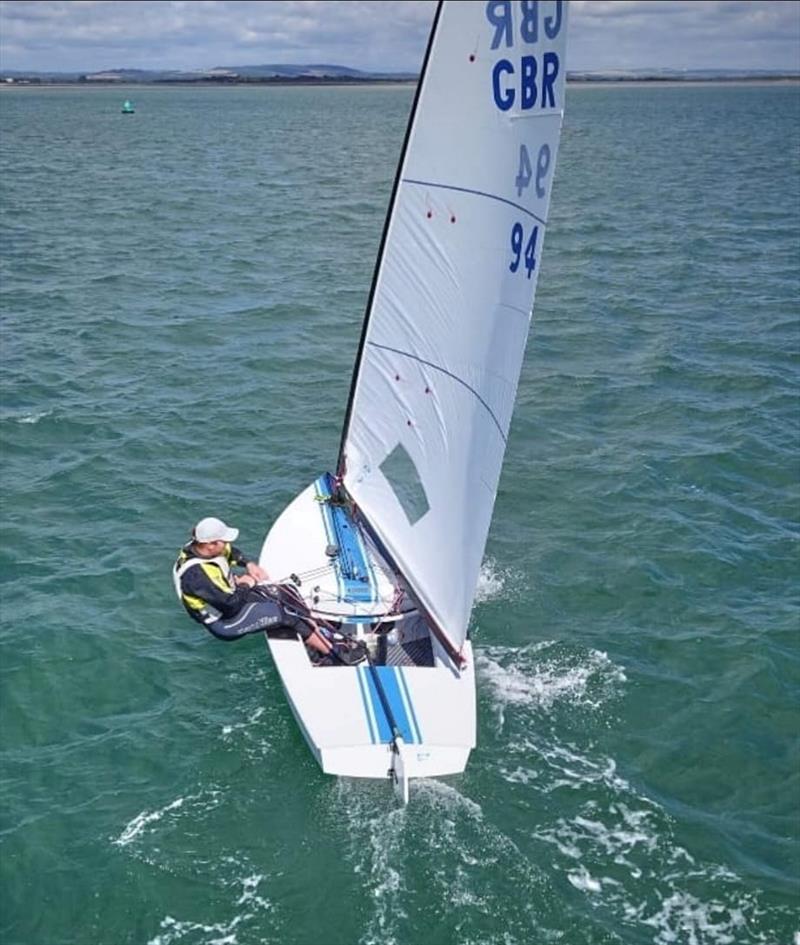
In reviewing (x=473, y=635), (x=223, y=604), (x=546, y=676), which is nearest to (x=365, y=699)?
(x=223, y=604)

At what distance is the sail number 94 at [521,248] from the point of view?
855cm

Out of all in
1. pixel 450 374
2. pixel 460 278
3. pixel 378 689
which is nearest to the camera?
pixel 460 278

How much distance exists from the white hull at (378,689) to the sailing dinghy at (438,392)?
0.7 inches

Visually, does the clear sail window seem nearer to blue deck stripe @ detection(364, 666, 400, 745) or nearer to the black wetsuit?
the black wetsuit

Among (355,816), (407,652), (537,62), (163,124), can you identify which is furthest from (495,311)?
(163,124)

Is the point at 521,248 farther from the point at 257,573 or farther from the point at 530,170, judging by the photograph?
the point at 257,573

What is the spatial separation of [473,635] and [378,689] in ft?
8.56

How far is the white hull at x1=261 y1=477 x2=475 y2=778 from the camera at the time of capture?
9.32m

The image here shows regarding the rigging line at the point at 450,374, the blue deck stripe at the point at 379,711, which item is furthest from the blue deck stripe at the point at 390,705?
the rigging line at the point at 450,374

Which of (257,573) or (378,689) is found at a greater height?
(257,573)

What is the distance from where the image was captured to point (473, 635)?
478 inches

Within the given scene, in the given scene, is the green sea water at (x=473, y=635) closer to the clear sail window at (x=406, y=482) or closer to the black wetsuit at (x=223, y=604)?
the black wetsuit at (x=223, y=604)

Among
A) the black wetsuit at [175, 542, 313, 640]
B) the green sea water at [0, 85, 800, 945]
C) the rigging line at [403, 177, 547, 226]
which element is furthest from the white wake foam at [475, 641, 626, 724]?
the rigging line at [403, 177, 547, 226]

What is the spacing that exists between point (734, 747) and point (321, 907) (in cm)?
447
